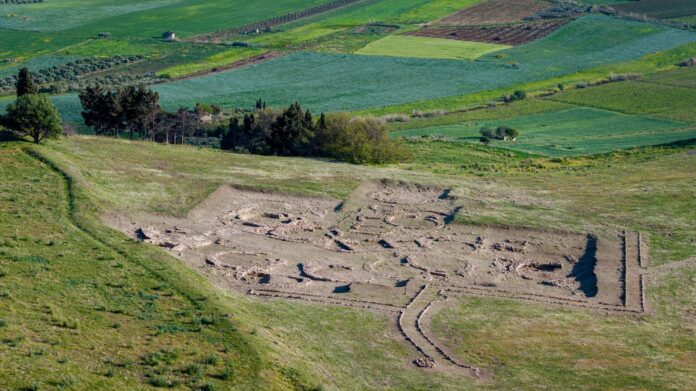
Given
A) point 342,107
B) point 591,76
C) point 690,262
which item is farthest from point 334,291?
point 591,76

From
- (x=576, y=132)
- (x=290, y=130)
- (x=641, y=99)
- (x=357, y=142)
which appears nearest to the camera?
(x=357, y=142)

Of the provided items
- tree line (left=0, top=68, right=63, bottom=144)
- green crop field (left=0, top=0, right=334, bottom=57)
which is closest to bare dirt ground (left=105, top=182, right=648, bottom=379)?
tree line (left=0, top=68, right=63, bottom=144)

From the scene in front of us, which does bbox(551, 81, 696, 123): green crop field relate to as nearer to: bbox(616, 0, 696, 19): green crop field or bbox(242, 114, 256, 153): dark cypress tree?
bbox(242, 114, 256, 153): dark cypress tree

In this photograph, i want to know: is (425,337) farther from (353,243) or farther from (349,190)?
(349,190)

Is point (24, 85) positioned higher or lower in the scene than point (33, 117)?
higher

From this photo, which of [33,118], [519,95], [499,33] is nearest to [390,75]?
[519,95]

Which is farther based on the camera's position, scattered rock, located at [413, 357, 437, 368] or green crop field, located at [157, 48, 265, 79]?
green crop field, located at [157, 48, 265, 79]

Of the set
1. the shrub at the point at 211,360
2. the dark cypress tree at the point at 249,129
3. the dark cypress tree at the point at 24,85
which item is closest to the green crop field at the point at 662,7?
the dark cypress tree at the point at 249,129
